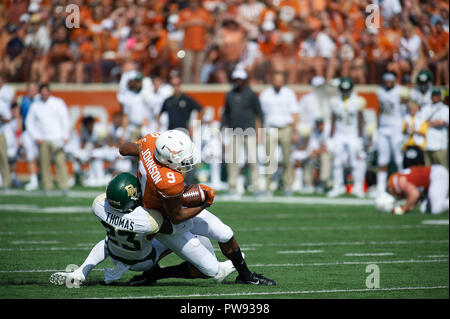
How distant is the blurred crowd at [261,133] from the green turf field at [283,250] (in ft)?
5.13

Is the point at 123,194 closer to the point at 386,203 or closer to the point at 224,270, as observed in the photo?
the point at 224,270

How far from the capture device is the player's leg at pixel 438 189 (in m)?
13.8

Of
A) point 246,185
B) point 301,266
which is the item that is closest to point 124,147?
point 301,266

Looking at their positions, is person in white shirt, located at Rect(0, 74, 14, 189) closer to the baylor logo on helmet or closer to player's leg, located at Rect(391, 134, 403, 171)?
player's leg, located at Rect(391, 134, 403, 171)

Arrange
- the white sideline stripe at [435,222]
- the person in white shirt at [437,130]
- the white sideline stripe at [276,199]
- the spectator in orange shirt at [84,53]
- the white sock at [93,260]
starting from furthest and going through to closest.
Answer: the spectator in orange shirt at [84,53]
the white sideline stripe at [276,199]
the person in white shirt at [437,130]
the white sideline stripe at [435,222]
the white sock at [93,260]

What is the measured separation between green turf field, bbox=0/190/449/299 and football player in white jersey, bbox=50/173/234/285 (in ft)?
0.41

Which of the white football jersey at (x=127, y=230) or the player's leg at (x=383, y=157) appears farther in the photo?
the player's leg at (x=383, y=157)

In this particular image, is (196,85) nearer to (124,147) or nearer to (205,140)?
(205,140)

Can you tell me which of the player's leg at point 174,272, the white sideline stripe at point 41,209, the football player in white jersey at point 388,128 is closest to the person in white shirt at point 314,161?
the football player in white jersey at point 388,128

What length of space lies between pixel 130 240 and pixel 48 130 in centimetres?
1052

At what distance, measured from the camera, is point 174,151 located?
7.12m

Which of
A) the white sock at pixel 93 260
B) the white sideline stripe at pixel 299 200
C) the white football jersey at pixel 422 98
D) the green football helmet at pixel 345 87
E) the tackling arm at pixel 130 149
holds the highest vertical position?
the green football helmet at pixel 345 87

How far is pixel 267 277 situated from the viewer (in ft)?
26.1

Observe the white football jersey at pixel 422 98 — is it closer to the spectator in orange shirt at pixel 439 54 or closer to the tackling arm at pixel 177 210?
the spectator in orange shirt at pixel 439 54
